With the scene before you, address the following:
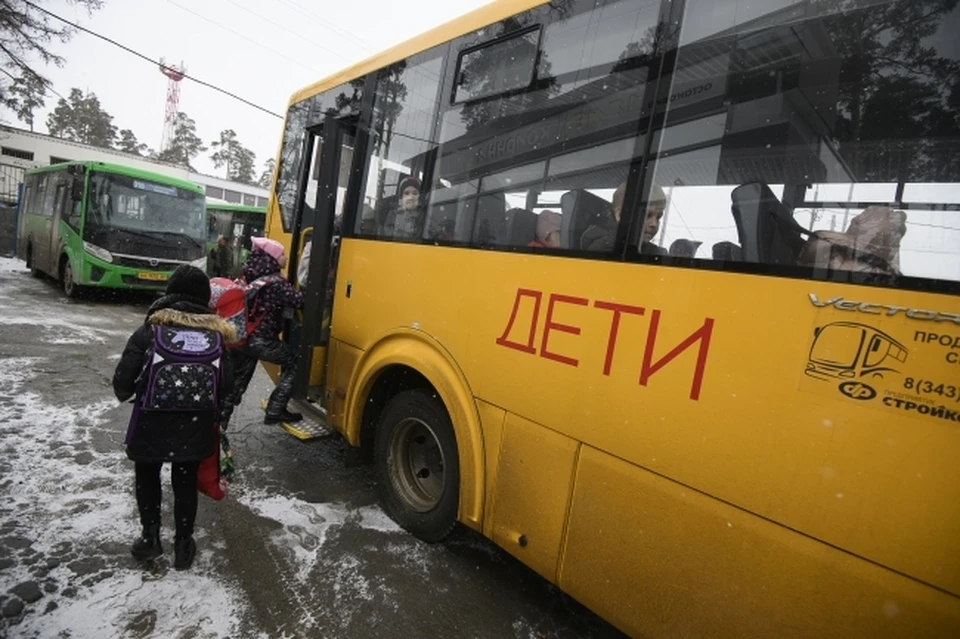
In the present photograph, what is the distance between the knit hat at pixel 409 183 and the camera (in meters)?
3.24

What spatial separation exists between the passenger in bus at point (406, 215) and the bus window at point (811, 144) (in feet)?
5.41

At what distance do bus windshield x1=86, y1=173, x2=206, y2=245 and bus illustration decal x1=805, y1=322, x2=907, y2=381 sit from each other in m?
12.5

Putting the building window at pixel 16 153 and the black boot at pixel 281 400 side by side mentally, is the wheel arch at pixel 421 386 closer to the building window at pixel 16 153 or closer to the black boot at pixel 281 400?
the black boot at pixel 281 400

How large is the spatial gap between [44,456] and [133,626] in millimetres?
2266

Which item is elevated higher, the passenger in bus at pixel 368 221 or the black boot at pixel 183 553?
the passenger in bus at pixel 368 221

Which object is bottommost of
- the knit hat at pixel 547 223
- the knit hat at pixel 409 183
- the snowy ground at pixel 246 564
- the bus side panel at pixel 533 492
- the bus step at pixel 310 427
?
the snowy ground at pixel 246 564

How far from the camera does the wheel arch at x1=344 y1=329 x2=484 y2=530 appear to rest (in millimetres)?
2703

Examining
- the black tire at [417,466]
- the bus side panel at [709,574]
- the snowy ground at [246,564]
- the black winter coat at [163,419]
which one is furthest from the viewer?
the black tire at [417,466]

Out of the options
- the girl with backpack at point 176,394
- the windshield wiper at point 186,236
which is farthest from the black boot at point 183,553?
the windshield wiper at point 186,236

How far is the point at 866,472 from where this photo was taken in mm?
1480

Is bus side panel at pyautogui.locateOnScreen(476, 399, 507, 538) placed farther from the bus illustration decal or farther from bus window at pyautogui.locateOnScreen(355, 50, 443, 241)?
the bus illustration decal

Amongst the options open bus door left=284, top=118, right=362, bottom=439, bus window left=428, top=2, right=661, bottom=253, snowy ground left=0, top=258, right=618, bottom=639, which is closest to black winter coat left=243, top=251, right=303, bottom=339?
open bus door left=284, top=118, right=362, bottom=439

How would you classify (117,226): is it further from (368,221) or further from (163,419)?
(163,419)

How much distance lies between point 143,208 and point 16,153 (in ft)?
120
